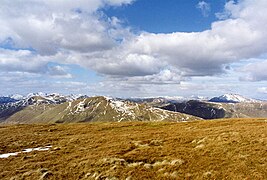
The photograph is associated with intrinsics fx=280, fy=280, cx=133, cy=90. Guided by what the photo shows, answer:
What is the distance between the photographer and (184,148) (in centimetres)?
3259

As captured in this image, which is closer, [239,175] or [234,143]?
[239,175]

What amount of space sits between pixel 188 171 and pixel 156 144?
46.2 feet

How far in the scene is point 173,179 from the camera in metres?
22.0

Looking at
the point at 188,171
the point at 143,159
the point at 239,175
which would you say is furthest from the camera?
the point at 143,159

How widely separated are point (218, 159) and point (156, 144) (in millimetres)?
12154

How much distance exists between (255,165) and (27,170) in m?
20.4

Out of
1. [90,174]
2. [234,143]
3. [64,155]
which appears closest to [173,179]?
[90,174]

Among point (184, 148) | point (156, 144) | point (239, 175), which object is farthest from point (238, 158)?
point (156, 144)

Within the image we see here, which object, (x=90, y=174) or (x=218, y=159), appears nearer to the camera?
(x=90, y=174)

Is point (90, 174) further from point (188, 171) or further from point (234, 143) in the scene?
point (234, 143)

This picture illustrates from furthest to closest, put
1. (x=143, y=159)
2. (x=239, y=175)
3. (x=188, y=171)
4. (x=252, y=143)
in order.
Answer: (x=252, y=143)
(x=143, y=159)
(x=188, y=171)
(x=239, y=175)

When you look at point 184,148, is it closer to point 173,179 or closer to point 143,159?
point 143,159

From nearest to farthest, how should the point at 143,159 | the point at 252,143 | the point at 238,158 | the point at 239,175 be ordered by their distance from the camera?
1. the point at 239,175
2. the point at 238,158
3. the point at 143,159
4. the point at 252,143

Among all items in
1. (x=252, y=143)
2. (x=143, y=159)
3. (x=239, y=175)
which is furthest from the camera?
(x=252, y=143)
